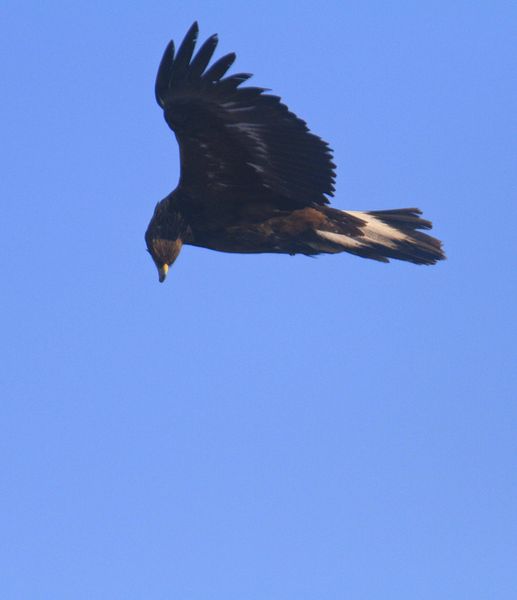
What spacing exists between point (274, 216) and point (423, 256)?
115 cm

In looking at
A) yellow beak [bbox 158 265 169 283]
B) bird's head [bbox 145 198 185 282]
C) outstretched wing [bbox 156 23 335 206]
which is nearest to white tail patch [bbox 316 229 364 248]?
outstretched wing [bbox 156 23 335 206]

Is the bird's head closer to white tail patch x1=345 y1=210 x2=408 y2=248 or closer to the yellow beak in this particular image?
the yellow beak

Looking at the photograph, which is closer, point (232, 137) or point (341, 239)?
point (232, 137)

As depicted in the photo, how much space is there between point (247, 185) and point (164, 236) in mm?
722

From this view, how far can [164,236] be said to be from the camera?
10.4 metres

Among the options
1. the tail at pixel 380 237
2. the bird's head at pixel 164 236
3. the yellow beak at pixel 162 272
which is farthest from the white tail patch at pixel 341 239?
the yellow beak at pixel 162 272

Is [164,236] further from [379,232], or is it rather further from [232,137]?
[379,232]

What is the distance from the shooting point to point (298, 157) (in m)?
9.88

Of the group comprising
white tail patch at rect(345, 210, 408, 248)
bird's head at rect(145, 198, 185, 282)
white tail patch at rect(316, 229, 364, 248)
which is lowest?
bird's head at rect(145, 198, 185, 282)

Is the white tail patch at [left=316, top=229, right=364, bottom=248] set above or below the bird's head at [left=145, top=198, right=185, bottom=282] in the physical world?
above

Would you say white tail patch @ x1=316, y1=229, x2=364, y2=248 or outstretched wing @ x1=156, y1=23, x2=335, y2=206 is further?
white tail patch @ x1=316, y1=229, x2=364, y2=248

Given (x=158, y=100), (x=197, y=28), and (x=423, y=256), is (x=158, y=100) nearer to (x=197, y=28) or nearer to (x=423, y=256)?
(x=197, y=28)

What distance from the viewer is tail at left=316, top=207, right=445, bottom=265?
34.4ft

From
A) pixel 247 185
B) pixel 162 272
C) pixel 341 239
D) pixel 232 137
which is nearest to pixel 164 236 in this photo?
pixel 162 272
